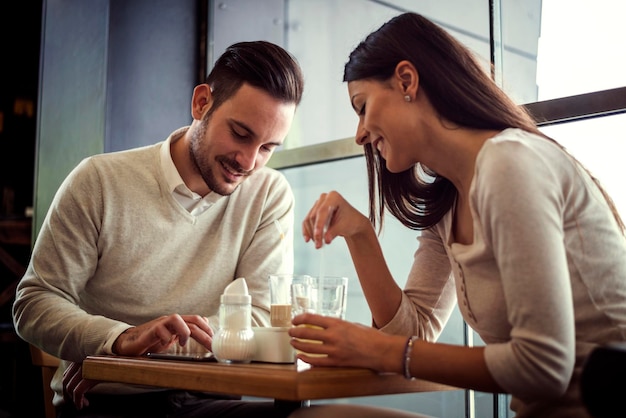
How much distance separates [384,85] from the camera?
1.48 m

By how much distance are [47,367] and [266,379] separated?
55.0 inches

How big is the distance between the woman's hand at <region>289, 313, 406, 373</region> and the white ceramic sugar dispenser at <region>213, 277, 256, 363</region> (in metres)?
0.16

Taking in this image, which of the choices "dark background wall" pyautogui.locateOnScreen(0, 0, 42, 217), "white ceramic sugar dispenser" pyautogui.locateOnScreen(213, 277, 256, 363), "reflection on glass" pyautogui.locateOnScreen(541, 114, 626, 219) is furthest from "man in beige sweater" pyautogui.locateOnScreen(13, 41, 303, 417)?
"dark background wall" pyautogui.locateOnScreen(0, 0, 42, 217)

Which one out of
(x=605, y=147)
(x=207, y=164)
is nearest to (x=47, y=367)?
(x=207, y=164)

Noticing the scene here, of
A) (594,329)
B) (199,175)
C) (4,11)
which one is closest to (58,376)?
(199,175)

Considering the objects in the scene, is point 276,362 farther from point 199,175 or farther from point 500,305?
point 199,175

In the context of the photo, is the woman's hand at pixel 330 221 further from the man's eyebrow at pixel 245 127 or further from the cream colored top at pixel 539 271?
the man's eyebrow at pixel 245 127

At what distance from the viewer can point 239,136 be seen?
2.06 m

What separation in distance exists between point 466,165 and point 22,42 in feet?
16.4

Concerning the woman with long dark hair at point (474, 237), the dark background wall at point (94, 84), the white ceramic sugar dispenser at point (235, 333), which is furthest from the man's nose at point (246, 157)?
the dark background wall at point (94, 84)

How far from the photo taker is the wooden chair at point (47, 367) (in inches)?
82.9

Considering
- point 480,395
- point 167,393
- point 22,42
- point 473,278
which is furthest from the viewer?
point 22,42

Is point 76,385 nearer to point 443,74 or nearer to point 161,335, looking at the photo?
point 161,335

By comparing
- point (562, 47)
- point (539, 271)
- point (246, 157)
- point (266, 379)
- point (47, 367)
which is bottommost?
point (47, 367)
